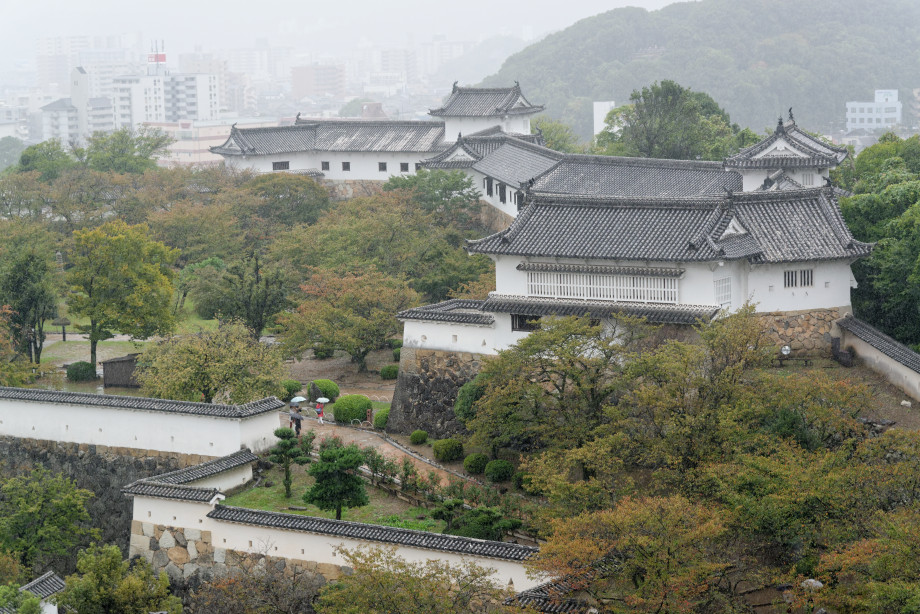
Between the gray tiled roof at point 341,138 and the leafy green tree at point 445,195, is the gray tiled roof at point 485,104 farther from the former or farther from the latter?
the leafy green tree at point 445,195

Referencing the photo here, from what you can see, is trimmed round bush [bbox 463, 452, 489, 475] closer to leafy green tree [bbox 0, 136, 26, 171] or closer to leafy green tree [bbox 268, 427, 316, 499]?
leafy green tree [bbox 268, 427, 316, 499]

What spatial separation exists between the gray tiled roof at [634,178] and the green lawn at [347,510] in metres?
18.2

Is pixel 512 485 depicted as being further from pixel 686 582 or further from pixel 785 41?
pixel 785 41

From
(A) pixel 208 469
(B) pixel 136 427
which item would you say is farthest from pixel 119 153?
(A) pixel 208 469

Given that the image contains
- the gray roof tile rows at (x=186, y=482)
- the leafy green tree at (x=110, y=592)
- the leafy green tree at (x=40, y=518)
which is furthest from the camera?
the leafy green tree at (x=40, y=518)

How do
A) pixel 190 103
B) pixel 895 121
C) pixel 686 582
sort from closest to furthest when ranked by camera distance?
pixel 686 582
pixel 895 121
pixel 190 103

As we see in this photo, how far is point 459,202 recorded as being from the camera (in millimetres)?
58594

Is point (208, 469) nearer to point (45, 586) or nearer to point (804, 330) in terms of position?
point (45, 586)

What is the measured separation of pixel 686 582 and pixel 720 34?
161 meters

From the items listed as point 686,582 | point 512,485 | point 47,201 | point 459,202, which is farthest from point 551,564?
point 47,201

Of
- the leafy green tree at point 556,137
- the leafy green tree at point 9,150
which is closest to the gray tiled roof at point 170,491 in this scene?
the leafy green tree at point 556,137

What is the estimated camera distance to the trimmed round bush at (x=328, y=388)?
1575 inches

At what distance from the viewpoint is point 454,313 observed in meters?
36.7

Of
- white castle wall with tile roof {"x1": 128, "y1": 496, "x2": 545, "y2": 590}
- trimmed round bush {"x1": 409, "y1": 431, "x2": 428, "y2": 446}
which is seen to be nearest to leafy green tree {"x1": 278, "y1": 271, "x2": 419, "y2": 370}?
trimmed round bush {"x1": 409, "y1": 431, "x2": 428, "y2": 446}
